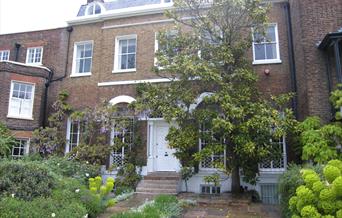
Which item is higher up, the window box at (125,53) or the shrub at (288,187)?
the window box at (125,53)

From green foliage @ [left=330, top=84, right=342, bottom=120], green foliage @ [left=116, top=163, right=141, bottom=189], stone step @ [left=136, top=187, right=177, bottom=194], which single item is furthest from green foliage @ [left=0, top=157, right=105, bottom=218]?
green foliage @ [left=330, top=84, right=342, bottom=120]

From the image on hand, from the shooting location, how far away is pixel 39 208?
24.8 ft

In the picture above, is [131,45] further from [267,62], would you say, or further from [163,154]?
[267,62]

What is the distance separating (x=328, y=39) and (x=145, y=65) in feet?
27.8

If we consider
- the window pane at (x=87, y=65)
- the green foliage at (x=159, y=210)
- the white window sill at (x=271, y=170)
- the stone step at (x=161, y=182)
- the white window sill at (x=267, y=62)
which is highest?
the window pane at (x=87, y=65)

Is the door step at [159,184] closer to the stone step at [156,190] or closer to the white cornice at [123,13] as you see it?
the stone step at [156,190]

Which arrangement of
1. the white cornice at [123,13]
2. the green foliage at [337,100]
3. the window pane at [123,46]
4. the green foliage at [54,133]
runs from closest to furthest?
the green foliage at [337,100] → the green foliage at [54,133] → the white cornice at [123,13] → the window pane at [123,46]

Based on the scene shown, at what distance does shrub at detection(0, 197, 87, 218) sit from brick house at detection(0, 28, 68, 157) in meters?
10.2

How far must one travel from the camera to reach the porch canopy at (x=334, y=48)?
1141 cm

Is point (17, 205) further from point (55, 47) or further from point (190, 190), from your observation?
point (55, 47)

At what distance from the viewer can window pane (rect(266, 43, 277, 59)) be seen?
15062 mm

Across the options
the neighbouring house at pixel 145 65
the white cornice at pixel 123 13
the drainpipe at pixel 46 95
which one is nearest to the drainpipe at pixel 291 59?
the neighbouring house at pixel 145 65

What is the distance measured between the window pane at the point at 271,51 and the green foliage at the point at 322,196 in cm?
933

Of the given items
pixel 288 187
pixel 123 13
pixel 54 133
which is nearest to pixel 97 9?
pixel 123 13
